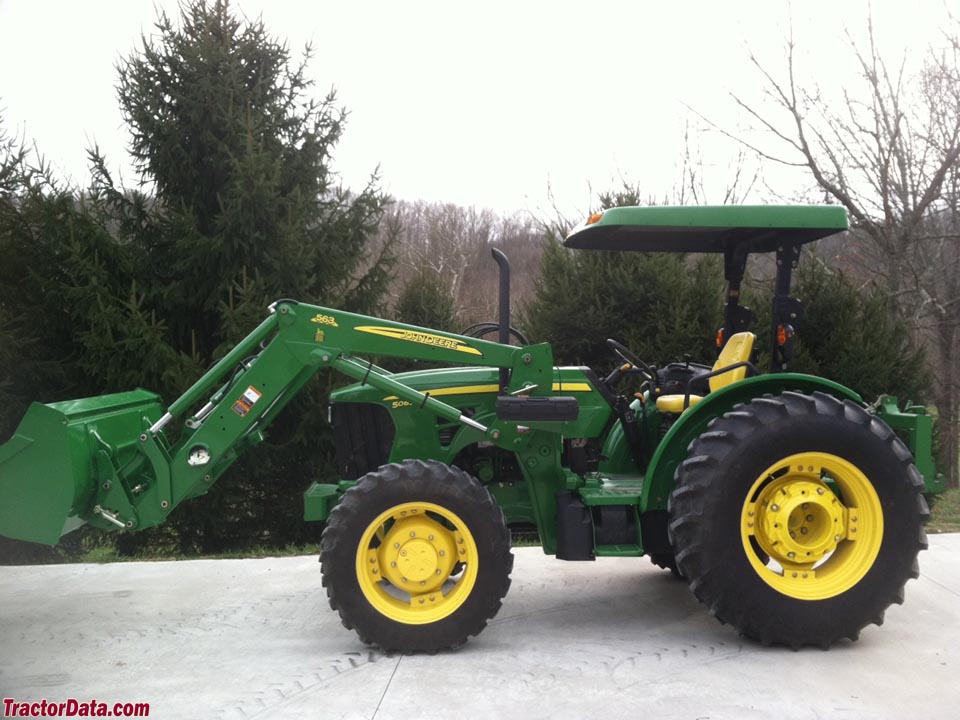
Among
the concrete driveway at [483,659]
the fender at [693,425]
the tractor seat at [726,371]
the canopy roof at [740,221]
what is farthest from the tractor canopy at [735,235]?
the concrete driveway at [483,659]

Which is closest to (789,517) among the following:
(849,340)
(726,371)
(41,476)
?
(726,371)

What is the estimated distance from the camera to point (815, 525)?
14.4 ft

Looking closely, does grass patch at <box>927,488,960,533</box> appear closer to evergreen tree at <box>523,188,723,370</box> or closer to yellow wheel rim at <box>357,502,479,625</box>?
evergreen tree at <box>523,188,723,370</box>

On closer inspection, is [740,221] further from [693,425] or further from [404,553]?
[404,553]

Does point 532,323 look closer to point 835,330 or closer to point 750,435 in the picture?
point 835,330

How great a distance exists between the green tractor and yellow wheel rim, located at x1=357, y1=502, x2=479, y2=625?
0.03 feet

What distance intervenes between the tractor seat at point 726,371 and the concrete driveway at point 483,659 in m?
1.15

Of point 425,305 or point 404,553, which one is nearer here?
point 404,553

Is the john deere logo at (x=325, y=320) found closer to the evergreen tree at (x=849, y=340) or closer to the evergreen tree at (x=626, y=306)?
the evergreen tree at (x=626, y=306)

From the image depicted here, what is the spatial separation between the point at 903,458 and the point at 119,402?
407cm

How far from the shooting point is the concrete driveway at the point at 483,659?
3.66 m

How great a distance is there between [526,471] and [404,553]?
0.80 metres

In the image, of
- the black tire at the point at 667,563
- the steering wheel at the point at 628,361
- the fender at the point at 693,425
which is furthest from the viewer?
the black tire at the point at 667,563

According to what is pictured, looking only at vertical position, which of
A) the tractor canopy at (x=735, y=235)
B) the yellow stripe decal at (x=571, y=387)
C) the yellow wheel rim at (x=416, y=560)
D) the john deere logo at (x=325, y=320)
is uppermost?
the tractor canopy at (x=735, y=235)
